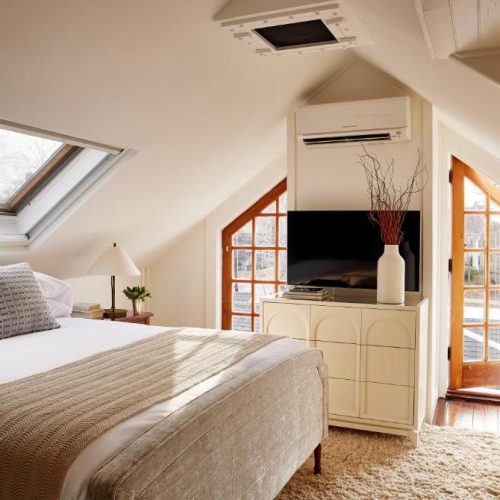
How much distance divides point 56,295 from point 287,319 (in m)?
1.49

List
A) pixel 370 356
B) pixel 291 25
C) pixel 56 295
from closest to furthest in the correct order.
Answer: pixel 291 25 → pixel 370 356 → pixel 56 295

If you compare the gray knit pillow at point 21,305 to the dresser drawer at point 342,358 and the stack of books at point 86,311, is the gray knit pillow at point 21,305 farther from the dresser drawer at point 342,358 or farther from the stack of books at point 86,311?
the dresser drawer at point 342,358

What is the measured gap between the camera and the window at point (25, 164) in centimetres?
326

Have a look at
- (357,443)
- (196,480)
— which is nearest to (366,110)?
(357,443)

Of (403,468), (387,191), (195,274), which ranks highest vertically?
(387,191)

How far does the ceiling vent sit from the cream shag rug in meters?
2.19

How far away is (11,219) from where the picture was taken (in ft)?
11.9

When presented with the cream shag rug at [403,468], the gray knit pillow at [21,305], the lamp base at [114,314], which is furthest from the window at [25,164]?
the cream shag rug at [403,468]

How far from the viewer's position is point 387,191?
3812 mm

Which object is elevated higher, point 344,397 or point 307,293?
point 307,293

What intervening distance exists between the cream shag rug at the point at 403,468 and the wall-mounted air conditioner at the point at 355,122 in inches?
75.0

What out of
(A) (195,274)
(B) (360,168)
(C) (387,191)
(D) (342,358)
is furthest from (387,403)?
(A) (195,274)

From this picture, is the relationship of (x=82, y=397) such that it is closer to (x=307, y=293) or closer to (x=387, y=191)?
(x=307, y=293)

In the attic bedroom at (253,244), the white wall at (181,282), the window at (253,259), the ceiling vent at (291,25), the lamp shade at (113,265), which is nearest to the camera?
the attic bedroom at (253,244)
